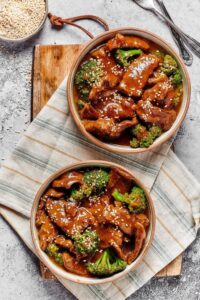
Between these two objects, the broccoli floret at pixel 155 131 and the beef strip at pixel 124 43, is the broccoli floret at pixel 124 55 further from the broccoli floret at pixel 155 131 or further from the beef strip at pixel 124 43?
the broccoli floret at pixel 155 131

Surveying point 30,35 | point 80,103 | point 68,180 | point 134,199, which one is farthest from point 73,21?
point 134,199

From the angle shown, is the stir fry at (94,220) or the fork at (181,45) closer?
the stir fry at (94,220)

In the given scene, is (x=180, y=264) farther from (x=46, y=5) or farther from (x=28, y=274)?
(x=46, y=5)

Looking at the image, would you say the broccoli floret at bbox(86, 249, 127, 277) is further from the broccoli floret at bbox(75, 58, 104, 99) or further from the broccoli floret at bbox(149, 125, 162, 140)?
the broccoli floret at bbox(75, 58, 104, 99)

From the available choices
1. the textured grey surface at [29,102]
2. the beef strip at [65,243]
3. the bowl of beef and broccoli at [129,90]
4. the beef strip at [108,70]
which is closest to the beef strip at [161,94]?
the bowl of beef and broccoli at [129,90]

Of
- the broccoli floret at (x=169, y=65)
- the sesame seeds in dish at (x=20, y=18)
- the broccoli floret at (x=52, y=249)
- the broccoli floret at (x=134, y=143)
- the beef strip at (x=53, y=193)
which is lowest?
the broccoli floret at (x=52, y=249)

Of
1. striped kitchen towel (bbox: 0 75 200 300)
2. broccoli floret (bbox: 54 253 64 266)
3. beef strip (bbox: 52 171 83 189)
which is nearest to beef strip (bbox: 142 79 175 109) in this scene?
striped kitchen towel (bbox: 0 75 200 300)

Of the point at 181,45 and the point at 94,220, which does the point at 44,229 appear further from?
the point at 181,45
